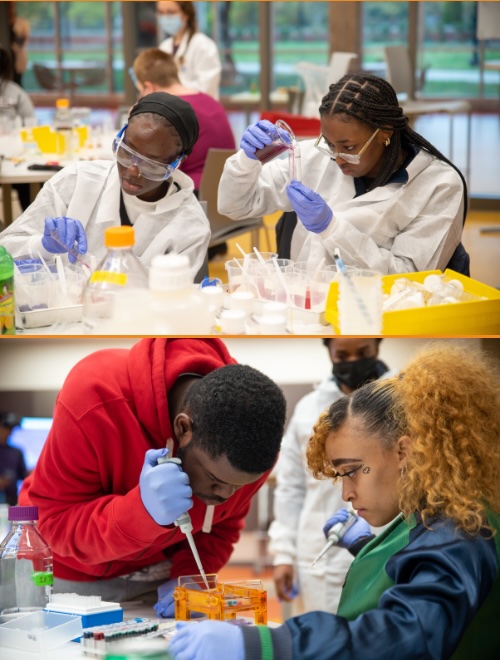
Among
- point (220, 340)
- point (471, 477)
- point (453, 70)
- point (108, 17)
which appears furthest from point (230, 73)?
point (471, 477)

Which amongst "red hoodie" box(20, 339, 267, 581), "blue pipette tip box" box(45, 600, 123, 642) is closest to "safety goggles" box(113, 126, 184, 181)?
"red hoodie" box(20, 339, 267, 581)

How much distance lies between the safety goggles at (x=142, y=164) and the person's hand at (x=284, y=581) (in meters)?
1.84

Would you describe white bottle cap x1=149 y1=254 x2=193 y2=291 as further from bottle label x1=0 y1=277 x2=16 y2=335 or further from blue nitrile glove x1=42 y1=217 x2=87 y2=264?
blue nitrile glove x1=42 y1=217 x2=87 y2=264

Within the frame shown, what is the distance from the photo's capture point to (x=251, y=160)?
2.90 meters

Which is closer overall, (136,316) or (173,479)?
(136,316)

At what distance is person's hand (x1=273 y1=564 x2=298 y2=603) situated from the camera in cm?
378

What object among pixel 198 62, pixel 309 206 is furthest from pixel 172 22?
pixel 309 206

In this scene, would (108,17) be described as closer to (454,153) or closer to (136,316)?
(454,153)

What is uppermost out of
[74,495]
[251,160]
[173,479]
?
[251,160]

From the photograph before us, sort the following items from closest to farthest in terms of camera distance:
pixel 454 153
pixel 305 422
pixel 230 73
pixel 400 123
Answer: pixel 400 123
pixel 305 422
pixel 454 153
pixel 230 73

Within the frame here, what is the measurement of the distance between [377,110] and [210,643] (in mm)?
1708

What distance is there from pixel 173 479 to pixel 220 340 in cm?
50

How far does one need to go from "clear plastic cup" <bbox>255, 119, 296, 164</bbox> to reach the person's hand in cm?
172

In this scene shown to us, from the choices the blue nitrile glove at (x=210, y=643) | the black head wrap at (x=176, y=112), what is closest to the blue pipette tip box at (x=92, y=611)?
the blue nitrile glove at (x=210, y=643)
